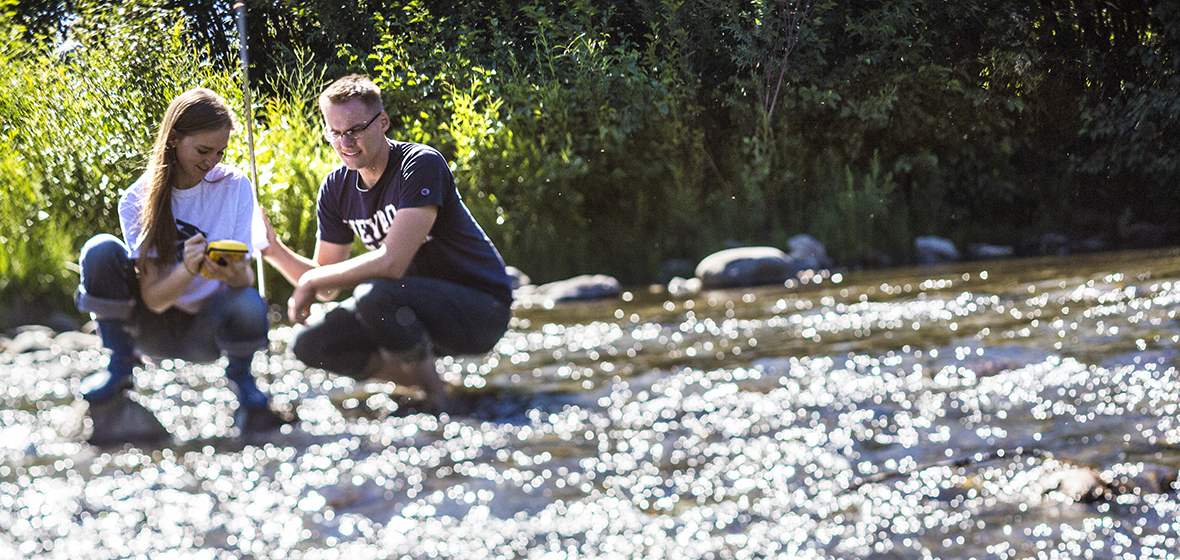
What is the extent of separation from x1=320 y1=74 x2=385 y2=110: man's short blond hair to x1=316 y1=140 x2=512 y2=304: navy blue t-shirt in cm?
4

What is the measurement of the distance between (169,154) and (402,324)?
0.69 ft

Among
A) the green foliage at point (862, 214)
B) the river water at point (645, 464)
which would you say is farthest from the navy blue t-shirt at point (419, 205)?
the river water at point (645, 464)

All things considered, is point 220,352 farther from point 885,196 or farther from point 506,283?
point 885,196

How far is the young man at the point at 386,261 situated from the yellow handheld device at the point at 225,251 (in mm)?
46

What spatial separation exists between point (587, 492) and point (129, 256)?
3.68 metres

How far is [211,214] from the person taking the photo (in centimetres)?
77

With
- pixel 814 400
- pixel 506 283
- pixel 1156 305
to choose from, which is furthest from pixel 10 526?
pixel 1156 305

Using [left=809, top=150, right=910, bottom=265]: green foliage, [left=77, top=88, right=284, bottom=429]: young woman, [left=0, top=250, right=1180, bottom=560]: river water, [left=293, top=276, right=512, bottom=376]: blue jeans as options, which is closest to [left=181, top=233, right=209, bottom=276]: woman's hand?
[left=77, top=88, right=284, bottom=429]: young woman

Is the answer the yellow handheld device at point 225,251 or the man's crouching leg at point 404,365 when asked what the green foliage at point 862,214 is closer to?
the man's crouching leg at point 404,365

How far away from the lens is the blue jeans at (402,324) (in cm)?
78

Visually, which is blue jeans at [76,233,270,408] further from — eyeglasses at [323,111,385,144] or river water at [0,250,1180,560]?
river water at [0,250,1180,560]

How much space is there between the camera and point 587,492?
4.35 metres

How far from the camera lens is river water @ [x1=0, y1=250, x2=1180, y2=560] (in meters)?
3.90

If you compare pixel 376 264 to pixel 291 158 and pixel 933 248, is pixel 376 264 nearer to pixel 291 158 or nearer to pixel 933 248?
pixel 291 158
